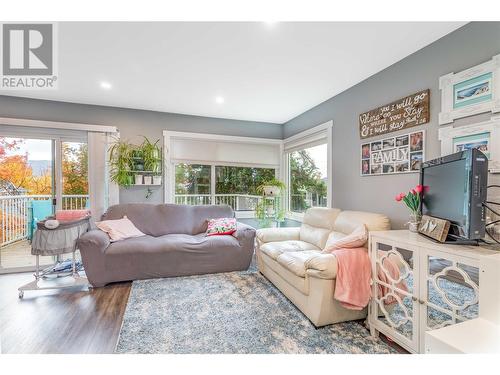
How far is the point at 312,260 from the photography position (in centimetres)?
202

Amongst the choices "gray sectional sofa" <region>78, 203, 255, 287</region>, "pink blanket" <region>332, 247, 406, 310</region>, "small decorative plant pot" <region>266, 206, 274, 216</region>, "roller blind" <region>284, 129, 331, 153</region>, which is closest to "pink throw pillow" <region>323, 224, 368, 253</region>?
"pink blanket" <region>332, 247, 406, 310</region>

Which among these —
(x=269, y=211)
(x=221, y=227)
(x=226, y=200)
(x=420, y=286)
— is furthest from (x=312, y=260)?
(x=226, y=200)

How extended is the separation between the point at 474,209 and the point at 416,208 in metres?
0.56

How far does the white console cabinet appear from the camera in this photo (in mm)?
1342

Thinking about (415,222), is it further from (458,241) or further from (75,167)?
(75,167)

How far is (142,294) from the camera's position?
2.63m

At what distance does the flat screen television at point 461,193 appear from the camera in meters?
1.38

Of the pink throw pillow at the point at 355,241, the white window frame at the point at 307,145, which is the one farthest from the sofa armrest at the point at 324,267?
the white window frame at the point at 307,145

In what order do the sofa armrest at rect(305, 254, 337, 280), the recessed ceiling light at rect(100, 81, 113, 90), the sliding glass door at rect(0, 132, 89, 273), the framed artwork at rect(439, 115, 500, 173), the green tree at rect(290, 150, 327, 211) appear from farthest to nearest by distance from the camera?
the green tree at rect(290, 150, 327, 211), the sliding glass door at rect(0, 132, 89, 273), the recessed ceiling light at rect(100, 81, 113, 90), the sofa armrest at rect(305, 254, 337, 280), the framed artwork at rect(439, 115, 500, 173)

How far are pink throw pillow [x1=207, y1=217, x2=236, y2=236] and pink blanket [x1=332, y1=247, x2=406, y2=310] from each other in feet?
6.15

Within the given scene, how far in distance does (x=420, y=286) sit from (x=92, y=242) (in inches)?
125

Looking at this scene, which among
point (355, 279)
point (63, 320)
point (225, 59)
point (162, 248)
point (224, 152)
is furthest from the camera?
point (224, 152)

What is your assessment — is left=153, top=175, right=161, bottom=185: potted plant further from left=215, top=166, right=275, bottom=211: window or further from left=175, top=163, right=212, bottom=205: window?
left=215, top=166, right=275, bottom=211: window
